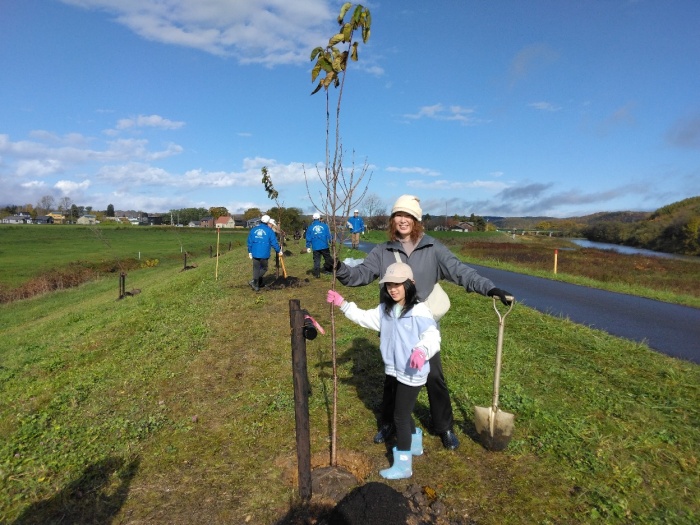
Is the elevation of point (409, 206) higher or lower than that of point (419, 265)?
higher

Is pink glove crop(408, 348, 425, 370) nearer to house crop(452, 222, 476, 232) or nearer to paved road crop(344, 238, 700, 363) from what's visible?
paved road crop(344, 238, 700, 363)

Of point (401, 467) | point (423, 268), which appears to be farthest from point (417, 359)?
point (401, 467)

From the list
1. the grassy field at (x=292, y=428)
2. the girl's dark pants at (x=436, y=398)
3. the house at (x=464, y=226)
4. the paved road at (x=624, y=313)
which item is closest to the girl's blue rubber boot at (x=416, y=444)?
the grassy field at (x=292, y=428)

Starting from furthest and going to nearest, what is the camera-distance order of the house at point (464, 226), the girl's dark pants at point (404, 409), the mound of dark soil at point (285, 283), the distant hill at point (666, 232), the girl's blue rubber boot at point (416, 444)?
the house at point (464, 226) → the distant hill at point (666, 232) → the mound of dark soil at point (285, 283) → the girl's blue rubber boot at point (416, 444) → the girl's dark pants at point (404, 409)

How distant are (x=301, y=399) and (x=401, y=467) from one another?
3.31ft

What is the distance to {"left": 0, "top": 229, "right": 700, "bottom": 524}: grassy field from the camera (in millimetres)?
3189

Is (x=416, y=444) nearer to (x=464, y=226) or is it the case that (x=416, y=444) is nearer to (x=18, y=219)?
(x=464, y=226)

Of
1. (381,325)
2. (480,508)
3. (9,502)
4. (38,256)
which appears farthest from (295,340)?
(38,256)

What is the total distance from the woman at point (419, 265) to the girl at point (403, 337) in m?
0.25

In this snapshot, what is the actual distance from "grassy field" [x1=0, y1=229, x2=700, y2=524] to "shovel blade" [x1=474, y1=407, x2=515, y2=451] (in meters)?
0.13

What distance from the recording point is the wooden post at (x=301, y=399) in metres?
3.12

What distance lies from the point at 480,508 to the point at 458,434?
3.30ft

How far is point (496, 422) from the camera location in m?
3.62

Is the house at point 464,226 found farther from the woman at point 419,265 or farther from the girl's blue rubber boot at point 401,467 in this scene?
the girl's blue rubber boot at point 401,467
